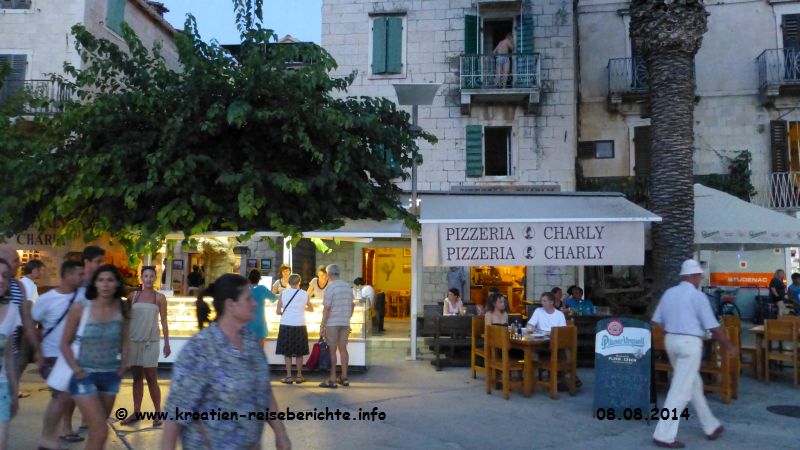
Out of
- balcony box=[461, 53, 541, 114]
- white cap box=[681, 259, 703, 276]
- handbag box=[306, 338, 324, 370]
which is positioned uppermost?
balcony box=[461, 53, 541, 114]

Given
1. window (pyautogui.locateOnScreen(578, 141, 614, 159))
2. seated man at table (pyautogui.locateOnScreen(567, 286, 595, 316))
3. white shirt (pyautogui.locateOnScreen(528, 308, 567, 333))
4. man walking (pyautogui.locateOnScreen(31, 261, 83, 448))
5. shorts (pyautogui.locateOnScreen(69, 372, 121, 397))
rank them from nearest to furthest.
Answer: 1. shorts (pyautogui.locateOnScreen(69, 372, 121, 397))
2. man walking (pyautogui.locateOnScreen(31, 261, 83, 448))
3. white shirt (pyautogui.locateOnScreen(528, 308, 567, 333))
4. seated man at table (pyautogui.locateOnScreen(567, 286, 595, 316))
5. window (pyautogui.locateOnScreen(578, 141, 614, 159))

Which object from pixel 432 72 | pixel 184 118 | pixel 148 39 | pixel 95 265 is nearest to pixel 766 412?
pixel 95 265

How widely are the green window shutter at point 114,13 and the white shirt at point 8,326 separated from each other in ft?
51.0

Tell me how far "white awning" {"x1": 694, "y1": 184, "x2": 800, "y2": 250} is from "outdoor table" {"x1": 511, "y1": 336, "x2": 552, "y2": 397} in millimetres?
4127

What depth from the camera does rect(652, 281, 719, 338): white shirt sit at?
5.85m

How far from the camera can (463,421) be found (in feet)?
22.4

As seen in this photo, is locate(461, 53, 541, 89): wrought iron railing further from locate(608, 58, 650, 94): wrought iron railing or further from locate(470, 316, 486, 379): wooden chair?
locate(470, 316, 486, 379): wooden chair

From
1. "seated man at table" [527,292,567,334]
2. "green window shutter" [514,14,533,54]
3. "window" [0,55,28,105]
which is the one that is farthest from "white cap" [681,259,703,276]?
"window" [0,55,28,105]

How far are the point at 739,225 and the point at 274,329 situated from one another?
794cm

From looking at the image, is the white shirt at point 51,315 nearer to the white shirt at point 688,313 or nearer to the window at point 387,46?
the white shirt at point 688,313

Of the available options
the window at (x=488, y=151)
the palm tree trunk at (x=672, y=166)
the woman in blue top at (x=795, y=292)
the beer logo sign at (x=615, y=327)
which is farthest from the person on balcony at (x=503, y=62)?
the beer logo sign at (x=615, y=327)

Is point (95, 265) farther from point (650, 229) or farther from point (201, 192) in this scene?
point (650, 229)

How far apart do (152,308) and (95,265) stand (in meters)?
1.12

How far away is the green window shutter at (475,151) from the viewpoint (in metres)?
16.2
